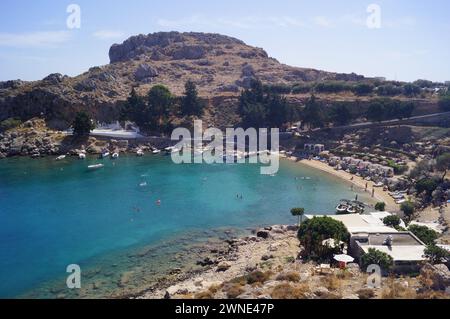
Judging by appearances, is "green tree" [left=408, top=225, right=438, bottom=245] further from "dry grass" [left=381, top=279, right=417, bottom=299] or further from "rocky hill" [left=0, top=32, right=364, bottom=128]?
"rocky hill" [left=0, top=32, right=364, bottom=128]

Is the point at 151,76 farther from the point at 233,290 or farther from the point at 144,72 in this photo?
the point at 233,290

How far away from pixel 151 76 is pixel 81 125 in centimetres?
4665

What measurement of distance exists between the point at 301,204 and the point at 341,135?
39.1 metres

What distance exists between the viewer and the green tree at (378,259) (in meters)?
35.1

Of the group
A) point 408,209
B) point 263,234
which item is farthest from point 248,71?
point 263,234

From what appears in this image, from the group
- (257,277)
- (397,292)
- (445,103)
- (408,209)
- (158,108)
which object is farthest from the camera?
(158,108)

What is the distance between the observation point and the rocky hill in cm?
10444

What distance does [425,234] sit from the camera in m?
40.9

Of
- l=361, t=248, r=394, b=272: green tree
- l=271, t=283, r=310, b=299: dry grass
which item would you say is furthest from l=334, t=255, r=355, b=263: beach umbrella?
l=271, t=283, r=310, b=299: dry grass

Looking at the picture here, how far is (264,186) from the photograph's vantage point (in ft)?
232

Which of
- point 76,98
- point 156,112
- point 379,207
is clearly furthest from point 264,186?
point 76,98

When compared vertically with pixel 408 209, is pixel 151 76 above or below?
above

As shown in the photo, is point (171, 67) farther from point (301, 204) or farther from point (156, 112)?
point (301, 204)
